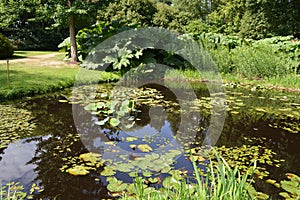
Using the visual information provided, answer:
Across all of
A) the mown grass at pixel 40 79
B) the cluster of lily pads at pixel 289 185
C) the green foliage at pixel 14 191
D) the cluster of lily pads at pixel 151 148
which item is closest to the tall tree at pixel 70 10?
the mown grass at pixel 40 79

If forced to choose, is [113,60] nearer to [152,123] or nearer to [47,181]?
[152,123]

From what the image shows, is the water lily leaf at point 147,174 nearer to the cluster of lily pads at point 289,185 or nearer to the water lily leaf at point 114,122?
the cluster of lily pads at point 289,185

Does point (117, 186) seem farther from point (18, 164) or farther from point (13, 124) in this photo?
point (13, 124)

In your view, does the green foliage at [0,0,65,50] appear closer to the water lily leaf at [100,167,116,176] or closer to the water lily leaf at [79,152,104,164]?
the water lily leaf at [79,152,104,164]

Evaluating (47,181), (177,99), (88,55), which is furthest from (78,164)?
(88,55)

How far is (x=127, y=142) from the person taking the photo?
3.69 m

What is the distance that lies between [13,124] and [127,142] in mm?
1789

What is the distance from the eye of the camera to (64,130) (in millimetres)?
4047

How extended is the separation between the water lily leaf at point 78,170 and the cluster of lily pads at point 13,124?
115cm

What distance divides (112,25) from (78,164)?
773 cm

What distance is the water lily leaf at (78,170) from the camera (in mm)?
2758

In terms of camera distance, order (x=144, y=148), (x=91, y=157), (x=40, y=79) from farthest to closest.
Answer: (x=40, y=79), (x=144, y=148), (x=91, y=157)

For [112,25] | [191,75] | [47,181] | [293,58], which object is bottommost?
[47,181]

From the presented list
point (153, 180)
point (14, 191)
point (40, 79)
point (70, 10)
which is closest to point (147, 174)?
point (153, 180)
